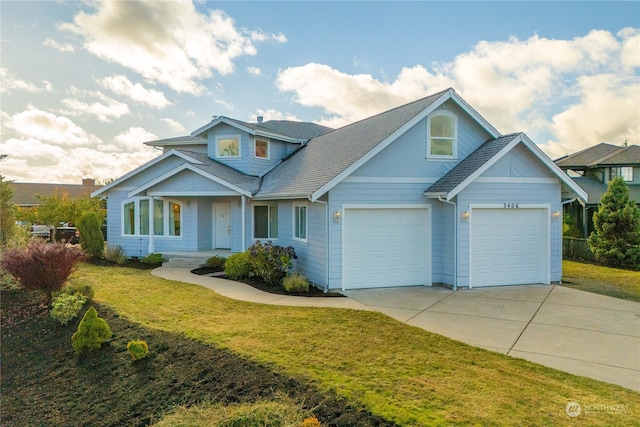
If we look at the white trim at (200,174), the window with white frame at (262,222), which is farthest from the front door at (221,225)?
the white trim at (200,174)

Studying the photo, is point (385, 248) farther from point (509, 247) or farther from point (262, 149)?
point (262, 149)

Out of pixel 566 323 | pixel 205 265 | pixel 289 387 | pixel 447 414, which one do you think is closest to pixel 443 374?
pixel 447 414

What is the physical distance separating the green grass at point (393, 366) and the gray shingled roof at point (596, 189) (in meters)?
21.5

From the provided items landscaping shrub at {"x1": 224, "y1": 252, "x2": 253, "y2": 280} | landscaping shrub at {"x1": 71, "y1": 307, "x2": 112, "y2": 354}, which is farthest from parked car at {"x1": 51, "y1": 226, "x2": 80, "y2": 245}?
landscaping shrub at {"x1": 71, "y1": 307, "x2": 112, "y2": 354}

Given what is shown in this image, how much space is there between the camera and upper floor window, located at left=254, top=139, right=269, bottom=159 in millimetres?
17328

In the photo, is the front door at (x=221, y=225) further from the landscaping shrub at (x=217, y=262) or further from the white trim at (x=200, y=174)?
the landscaping shrub at (x=217, y=262)

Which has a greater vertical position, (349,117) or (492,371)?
(349,117)

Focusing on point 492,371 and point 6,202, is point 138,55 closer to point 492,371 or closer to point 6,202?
point 6,202

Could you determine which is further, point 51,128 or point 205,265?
point 205,265

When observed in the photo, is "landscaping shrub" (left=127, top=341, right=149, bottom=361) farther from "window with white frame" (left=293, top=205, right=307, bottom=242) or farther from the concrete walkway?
"window with white frame" (left=293, top=205, right=307, bottom=242)

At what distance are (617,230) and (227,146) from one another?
18.3m

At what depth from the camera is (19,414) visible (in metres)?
5.34

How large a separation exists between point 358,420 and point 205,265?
1184 cm

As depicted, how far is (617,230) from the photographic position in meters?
17.1
